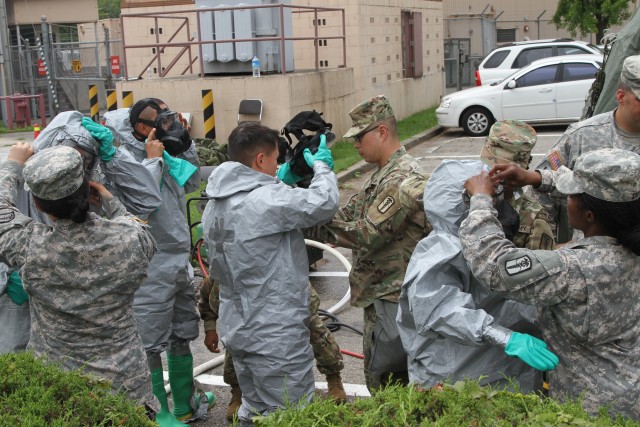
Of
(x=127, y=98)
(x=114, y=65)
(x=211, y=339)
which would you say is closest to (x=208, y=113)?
(x=127, y=98)

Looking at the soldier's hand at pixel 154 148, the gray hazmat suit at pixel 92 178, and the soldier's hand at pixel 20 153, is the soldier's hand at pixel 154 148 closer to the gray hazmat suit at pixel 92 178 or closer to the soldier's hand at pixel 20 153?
the gray hazmat suit at pixel 92 178

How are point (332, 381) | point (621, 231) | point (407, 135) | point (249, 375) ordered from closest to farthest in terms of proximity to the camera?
1. point (621, 231)
2. point (249, 375)
3. point (332, 381)
4. point (407, 135)

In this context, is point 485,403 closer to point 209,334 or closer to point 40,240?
point 40,240

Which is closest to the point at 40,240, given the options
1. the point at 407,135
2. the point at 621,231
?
the point at 621,231

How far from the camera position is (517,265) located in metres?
3.05

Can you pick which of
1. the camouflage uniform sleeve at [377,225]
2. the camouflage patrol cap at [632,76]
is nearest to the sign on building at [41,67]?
the camouflage uniform sleeve at [377,225]

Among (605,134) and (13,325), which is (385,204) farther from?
(13,325)

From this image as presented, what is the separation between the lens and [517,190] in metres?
3.76

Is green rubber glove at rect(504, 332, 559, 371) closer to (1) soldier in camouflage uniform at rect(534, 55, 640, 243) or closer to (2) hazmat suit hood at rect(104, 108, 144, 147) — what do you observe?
(1) soldier in camouflage uniform at rect(534, 55, 640, 243)

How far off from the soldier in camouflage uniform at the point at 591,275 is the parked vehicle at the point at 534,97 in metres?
14.4

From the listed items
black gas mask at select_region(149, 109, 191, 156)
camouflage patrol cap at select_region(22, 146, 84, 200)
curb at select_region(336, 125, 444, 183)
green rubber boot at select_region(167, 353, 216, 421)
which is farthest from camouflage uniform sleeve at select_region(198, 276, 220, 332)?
curb at select_region(336, 125, 444, 183)

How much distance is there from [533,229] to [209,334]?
236 centimetres

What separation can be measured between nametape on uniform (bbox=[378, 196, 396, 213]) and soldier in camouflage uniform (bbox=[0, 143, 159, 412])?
3.88ft

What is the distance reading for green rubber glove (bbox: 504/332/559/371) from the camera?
10.1 feet
